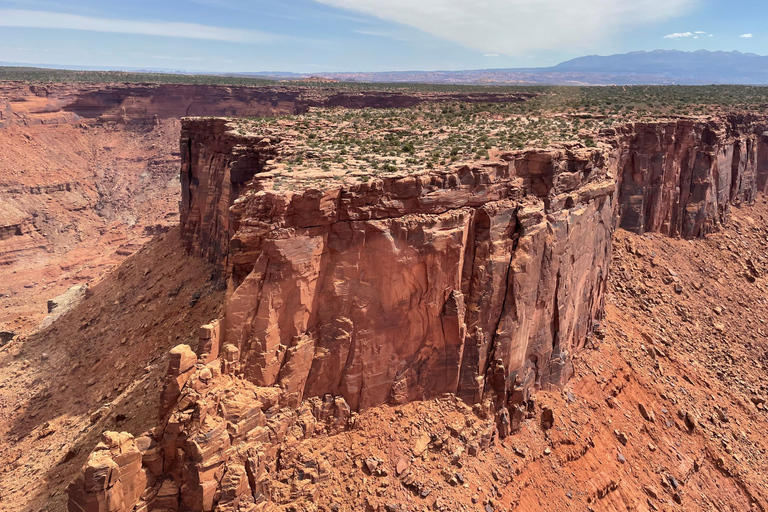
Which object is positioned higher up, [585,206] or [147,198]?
[585,206]

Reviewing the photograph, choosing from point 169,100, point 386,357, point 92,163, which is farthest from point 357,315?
point 169,100

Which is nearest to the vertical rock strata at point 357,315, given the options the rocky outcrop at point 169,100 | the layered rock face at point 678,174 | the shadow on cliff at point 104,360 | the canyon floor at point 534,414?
the canyon floor at point 534,414

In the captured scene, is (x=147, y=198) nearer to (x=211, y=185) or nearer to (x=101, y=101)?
(x=101, y=101)

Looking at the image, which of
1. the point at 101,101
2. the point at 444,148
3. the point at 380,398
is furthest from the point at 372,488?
the point at 101,101

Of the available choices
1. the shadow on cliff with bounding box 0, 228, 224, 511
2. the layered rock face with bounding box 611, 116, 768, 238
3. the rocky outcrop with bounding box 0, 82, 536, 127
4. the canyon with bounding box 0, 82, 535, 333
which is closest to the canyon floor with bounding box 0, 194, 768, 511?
the shadow on cliff with bounding box 0, 228, 224, 511

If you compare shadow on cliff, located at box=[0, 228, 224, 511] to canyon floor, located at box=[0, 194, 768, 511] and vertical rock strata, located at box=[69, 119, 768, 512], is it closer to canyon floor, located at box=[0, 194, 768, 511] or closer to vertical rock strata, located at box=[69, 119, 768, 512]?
canyon floor, located at box=[0, 194, 768, 511]

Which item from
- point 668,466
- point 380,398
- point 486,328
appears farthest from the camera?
point 668,466

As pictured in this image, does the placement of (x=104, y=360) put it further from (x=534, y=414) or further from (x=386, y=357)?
(x=534, y=414)
